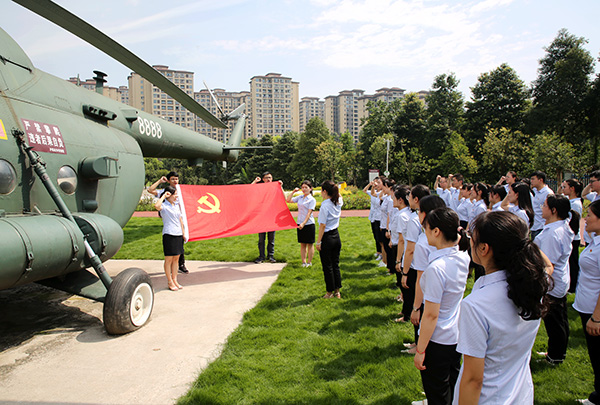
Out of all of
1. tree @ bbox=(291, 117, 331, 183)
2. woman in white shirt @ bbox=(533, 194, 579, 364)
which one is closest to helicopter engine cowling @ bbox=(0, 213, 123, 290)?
woman in white shirt @ bbox=(533, 194, 579, 364)

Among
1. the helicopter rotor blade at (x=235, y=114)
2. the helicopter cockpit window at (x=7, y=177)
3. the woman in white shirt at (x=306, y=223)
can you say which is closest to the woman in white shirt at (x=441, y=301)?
the woman in white shirt at (x=306, y=223)

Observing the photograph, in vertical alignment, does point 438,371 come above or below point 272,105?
below

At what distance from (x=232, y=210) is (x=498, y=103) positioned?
144 feet

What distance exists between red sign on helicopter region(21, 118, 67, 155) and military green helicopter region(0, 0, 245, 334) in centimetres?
2

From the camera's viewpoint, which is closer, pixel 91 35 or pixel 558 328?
pixel 558 328

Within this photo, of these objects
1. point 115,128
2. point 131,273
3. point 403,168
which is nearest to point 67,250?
point 131,273

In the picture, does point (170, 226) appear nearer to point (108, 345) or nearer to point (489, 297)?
point (108, 345)

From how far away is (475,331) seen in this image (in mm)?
1878

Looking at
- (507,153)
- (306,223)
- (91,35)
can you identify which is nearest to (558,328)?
(306,223)

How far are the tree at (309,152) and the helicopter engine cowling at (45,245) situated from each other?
51666 millimetres

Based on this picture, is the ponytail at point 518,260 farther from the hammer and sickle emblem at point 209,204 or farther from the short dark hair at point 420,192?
the hammer and sickle emblem at point 209,204

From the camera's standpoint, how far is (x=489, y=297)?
1896 millimetres

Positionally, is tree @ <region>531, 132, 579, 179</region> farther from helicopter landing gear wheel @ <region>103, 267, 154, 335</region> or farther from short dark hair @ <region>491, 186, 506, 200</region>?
helicopter landing gear wheel @ <region>103, 267, 154, 335</region>

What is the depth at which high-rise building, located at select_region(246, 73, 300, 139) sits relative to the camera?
136500mm
